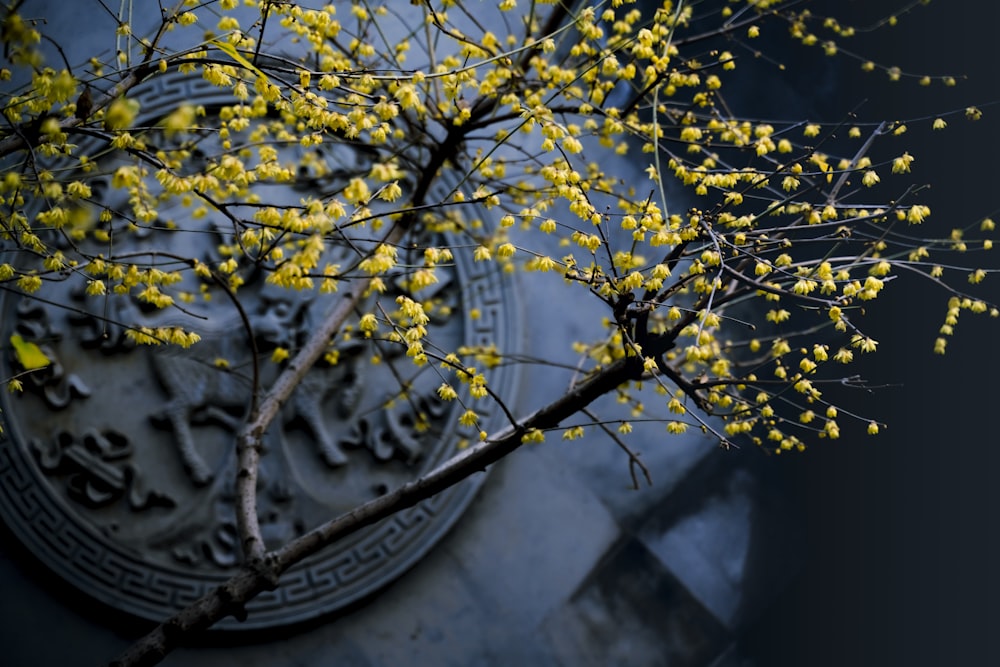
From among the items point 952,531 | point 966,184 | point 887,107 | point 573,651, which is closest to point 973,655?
point 952,531

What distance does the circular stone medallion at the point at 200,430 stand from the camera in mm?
3066

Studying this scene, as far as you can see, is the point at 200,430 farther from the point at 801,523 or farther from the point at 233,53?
the point at 801,523

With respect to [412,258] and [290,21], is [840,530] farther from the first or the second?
[290,21]

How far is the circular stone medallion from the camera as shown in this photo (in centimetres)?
307

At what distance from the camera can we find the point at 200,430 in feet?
10.6

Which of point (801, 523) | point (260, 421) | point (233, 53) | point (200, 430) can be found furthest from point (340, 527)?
point (801, 523)

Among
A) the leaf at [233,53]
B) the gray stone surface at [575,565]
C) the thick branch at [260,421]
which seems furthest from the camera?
the gray stone surface at [575,565]

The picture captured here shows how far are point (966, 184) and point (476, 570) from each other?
7.27ft

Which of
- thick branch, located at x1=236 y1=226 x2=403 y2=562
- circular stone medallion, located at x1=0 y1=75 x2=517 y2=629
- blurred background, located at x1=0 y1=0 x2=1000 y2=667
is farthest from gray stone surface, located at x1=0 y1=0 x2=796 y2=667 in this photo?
thick branch, located at x1=236 y1=226 x2=403 y2=562

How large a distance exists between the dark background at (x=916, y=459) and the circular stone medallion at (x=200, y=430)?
4.35 feet

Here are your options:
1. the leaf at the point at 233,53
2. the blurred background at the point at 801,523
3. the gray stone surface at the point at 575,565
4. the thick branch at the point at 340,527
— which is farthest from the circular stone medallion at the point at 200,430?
the leaf at the point at 233,53

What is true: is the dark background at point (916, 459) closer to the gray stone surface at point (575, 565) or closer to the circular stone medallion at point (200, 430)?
the gray stone surface at point (575, 565)

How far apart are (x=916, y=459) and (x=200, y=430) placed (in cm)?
256

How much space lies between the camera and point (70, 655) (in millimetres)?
3039
